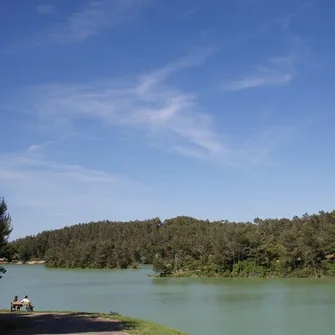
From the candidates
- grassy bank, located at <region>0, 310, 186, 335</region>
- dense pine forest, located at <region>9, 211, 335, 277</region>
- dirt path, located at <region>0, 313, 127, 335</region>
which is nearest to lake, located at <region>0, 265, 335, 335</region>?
grassy bank, located at <region>0, 310, 186, 335</region>

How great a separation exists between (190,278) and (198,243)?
15.2m

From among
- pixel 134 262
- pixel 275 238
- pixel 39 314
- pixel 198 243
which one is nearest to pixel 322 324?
pixel 39 314

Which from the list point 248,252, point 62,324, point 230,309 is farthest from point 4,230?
point 248,252

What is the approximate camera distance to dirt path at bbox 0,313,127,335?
16.0 meters

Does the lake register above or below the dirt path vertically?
below

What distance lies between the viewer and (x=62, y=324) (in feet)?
59.5

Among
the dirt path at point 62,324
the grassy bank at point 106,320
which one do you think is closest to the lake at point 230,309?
the grassy bank at point 106,320

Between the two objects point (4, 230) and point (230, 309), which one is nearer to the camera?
point (4, 230)

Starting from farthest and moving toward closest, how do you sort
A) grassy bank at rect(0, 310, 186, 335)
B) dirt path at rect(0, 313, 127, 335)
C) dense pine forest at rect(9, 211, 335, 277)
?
dense pine forest at rect(9, 211, 335, 277)
grassy bank at rect(0, 310, 186, 335)
dirt path at rect(0, 313, 127, 335)

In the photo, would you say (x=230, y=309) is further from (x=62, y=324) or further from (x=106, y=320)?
(x=62, y=324)

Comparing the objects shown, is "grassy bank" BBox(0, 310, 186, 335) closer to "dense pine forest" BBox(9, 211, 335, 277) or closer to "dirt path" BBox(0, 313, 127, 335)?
"dirt path" BBox(0, 313, 127, 335)

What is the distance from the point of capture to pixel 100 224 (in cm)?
16650

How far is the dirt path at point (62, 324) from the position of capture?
1598 cm

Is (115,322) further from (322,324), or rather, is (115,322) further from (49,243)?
(49,243)
